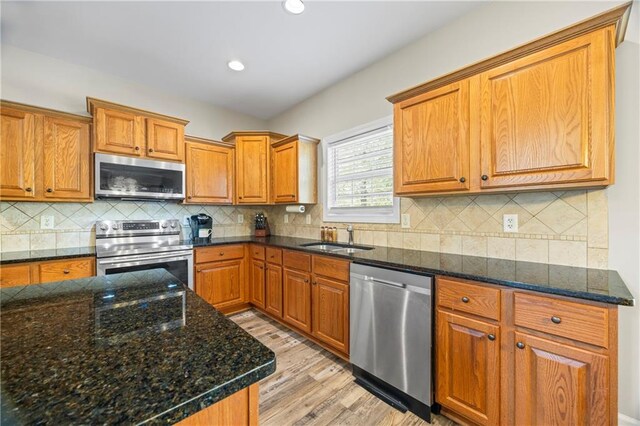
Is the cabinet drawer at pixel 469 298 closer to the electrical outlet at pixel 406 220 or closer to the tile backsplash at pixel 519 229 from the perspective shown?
the tile backsplash at pixel 519 229

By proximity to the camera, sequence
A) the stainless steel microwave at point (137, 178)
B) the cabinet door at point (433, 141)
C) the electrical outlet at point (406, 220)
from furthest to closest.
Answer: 1. the stainless steel microwave at point (137, 178)
2. the electrical outlet at point (406, 220)
3. the cabinet door at point (433, 141)

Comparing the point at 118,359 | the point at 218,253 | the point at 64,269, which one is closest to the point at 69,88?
the point at 64,269

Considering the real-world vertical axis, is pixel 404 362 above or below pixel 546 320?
below

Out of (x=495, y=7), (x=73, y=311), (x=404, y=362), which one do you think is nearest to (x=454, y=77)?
(x=495, y=7)

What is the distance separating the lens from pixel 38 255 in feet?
7.29

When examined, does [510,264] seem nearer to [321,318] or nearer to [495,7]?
[321,318]

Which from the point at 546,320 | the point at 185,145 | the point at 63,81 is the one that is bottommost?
the point at 546,320

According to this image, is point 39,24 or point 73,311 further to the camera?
point 39,24

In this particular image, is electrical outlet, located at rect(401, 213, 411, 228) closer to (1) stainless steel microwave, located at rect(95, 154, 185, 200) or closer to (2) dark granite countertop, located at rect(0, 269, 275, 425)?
(2) dark granite countertop, located at rect(0, 269, 275, 425)

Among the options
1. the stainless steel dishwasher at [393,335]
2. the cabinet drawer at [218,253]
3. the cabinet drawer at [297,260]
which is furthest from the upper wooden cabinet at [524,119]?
the cabinet drawer at [218,253]

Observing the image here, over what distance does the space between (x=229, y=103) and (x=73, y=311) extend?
340cm

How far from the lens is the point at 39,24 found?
221 cm

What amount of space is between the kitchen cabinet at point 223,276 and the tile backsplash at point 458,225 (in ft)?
2.26

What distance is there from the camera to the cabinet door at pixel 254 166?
351 centimetres
